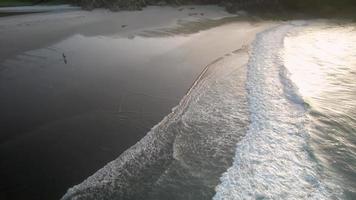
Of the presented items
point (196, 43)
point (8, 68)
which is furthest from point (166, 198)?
point (196, 43)

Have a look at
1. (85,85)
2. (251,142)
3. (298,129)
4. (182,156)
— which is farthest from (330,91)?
(85,85)

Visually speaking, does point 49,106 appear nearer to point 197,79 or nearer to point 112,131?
point 112,131

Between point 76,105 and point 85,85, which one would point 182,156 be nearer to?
point 76,105

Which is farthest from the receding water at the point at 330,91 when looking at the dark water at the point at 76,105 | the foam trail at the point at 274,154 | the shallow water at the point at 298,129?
the dark water at the point at 76,105

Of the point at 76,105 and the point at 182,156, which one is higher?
the point at 76,105

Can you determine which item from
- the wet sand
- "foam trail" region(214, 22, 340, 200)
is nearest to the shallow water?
"foam trail" region(214, 22, 340, 200)
